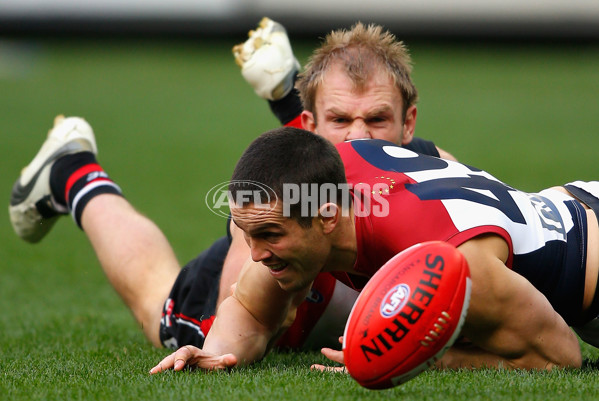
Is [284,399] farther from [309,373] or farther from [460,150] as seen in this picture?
[460,150]

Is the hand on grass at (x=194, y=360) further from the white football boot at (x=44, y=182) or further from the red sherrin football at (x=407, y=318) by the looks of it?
the white football boot at (x=44, y=182)

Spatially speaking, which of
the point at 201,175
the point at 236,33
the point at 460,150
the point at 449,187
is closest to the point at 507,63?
A: the point at 236,33

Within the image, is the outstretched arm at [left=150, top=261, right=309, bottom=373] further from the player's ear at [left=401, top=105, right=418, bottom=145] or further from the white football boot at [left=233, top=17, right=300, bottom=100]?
the white football boot at [left=233, top=17, right=300, bottom=100]

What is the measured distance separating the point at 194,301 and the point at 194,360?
1195 millimetres

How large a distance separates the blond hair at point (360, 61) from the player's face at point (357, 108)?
0.12ft

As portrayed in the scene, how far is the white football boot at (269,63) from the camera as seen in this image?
554 centimetres

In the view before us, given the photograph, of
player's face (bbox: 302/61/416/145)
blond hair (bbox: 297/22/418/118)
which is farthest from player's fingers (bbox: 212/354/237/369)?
blond hair (bbox: 297/22/418/118)

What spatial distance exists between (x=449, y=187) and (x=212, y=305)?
64.4 inches

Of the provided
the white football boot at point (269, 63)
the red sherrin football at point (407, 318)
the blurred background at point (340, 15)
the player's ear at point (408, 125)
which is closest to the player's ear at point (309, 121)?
the player's ear at point (408, 125)

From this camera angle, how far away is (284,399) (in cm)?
308

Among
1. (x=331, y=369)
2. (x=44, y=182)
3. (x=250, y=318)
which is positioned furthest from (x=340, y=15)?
(x=331, y=369)

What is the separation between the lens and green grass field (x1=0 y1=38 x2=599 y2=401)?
11.0 ft

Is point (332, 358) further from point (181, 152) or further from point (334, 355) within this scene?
point (181, 152)

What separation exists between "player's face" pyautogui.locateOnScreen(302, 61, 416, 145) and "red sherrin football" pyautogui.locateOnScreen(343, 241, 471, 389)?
1.61 metres
